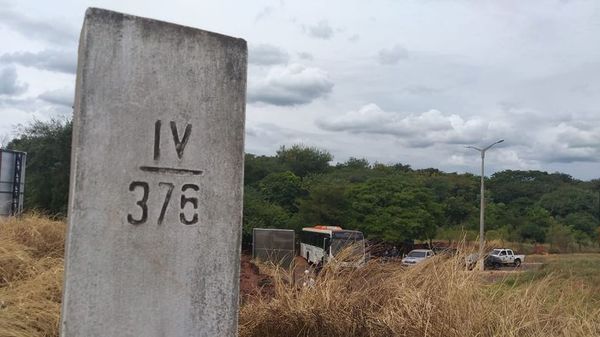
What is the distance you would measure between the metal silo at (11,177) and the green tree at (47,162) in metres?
7.83

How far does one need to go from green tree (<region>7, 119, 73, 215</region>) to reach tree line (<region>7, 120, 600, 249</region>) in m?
0.04

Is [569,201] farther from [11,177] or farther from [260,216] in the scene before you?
[11,177]

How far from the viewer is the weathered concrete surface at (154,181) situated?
10.2ft

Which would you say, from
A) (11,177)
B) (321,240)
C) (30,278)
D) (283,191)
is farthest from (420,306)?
(283,191)

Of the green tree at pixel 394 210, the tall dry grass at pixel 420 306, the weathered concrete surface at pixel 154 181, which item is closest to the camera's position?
the weathered concrete surface at pixel 154 181

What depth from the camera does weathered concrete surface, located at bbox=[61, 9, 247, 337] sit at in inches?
122

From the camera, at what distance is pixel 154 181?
3285mm

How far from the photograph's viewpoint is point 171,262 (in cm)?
333

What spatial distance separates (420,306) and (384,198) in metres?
33.8

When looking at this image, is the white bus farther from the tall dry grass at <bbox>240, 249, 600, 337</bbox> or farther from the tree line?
the tall dry grass at <bbox>240, 249, 600, 337</bbox>

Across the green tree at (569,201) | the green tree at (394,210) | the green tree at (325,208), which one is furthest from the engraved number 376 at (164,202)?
the green tree at (569,201)

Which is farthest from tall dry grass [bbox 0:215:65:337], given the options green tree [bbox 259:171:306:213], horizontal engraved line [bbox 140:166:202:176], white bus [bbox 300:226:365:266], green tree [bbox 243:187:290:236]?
green tree [bbox 259:171:306:213]

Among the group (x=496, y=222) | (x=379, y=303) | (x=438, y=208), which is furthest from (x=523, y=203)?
(x=379, y=303)

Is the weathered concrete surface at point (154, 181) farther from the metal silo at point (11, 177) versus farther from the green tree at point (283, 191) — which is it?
the green tree at point (283, 191)
